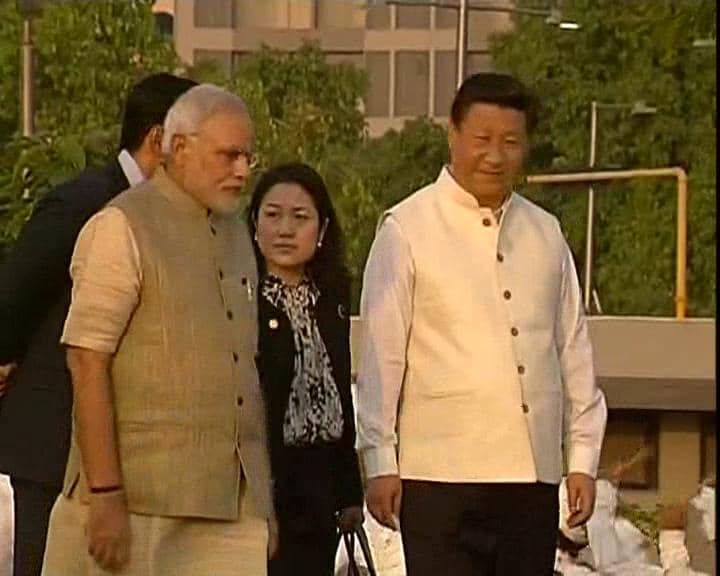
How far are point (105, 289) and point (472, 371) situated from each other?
1143 millimetres

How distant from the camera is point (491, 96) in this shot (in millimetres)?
6379

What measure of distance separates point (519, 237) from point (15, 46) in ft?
113

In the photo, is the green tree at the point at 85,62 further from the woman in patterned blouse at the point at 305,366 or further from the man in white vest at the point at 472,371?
the man in white vest at the point at 472,371

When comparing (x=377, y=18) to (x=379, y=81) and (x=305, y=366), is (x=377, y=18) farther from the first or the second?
(x=305, y=366)

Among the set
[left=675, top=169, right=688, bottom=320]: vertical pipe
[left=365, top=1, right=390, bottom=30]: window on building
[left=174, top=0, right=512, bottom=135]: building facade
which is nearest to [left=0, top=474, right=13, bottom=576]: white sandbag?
[left=675, top=169, right=688, bottom=320]: vertical pipe

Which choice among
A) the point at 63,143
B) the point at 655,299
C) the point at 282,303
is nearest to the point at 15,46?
the point at 655,299

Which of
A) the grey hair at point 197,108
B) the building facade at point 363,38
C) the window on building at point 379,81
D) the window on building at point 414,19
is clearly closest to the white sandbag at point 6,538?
the grey hair at point 197,108

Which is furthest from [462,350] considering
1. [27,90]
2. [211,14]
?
[211,14]

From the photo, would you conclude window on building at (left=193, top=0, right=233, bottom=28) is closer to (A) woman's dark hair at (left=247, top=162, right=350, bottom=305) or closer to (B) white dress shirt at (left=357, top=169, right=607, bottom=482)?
(A) woman's dark hair at (left=247, top=162, right=350, bottom=305)

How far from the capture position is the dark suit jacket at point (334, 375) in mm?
6777

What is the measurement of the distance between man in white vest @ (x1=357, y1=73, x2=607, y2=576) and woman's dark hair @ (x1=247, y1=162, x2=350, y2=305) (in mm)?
573

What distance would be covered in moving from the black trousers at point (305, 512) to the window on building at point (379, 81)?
71831mm

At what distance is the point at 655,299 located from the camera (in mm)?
39656

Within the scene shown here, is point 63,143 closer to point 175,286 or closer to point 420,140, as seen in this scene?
point 175,286
